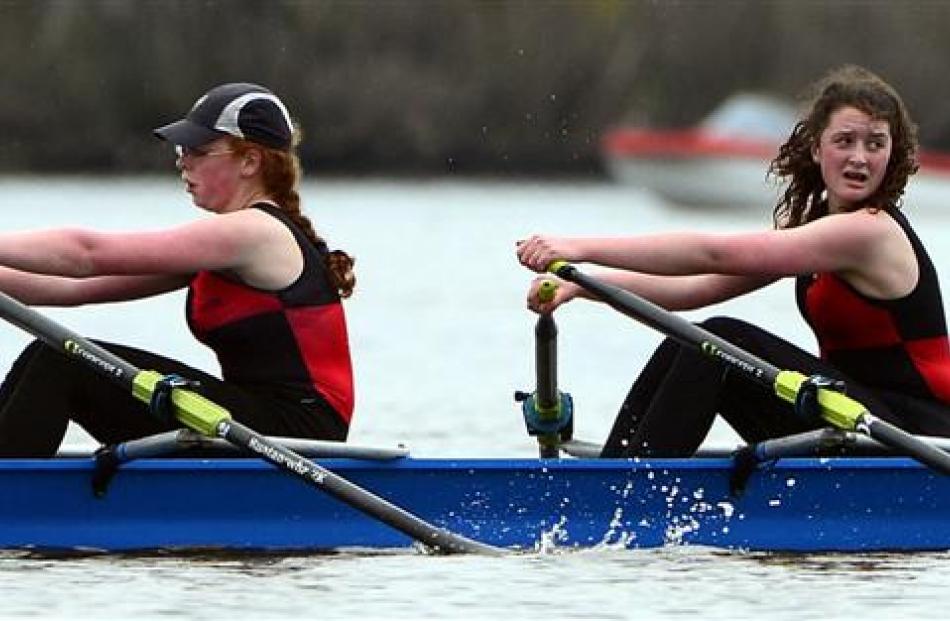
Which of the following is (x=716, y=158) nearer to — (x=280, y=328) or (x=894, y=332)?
(x=894, y=332)

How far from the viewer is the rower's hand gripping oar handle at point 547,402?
9453 mm

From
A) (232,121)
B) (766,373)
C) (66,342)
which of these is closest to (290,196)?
(232,121)

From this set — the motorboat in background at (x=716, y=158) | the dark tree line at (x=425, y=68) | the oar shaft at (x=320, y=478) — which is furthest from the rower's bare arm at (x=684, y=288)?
the dark tree line at (x=425, y=68)

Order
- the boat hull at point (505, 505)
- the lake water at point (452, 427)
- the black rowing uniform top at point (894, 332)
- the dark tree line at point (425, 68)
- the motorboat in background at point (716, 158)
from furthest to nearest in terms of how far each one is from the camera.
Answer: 1. the dark tree line at point (425, 68)
2. the motorboat in background at point (716, 158)
3. the black rowing uniform top at point (894, 332)
4. the boat hull at point (505, 505)
5. the lake water at point (452, 427)

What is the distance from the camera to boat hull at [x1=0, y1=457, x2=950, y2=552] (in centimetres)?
863

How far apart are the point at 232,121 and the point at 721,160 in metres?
35.7

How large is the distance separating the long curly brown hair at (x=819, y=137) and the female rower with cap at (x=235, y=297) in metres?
1.50

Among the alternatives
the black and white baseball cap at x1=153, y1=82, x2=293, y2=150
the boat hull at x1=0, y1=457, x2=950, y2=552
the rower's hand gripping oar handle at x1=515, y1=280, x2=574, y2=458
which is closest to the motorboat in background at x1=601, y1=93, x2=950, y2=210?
the rower's hand gripping oar handle at x1=515, y1=280, x2=574, y2=458

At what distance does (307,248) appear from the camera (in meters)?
8.77

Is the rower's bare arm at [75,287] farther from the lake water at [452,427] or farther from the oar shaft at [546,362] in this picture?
the oar shaft at [546,362]

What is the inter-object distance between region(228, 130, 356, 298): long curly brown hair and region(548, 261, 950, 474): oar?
2.31 ft

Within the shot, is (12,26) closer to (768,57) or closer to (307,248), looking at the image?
(768,57)

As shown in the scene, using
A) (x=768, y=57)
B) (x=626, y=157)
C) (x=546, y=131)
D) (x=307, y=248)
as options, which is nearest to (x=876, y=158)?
(x=307, y=248)

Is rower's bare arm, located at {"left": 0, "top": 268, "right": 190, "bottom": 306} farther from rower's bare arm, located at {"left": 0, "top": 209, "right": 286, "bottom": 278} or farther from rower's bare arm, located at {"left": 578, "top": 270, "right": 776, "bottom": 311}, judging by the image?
rower's bare arm, located at {"left": 578, "top": 270, "right": 776, "bottom": 311}
